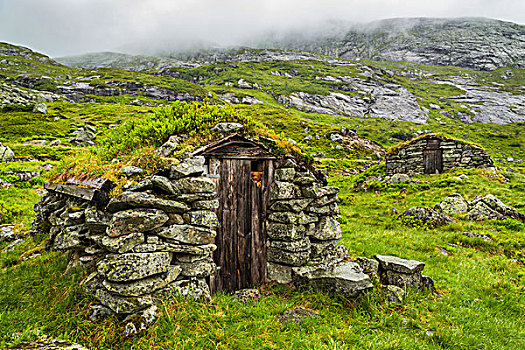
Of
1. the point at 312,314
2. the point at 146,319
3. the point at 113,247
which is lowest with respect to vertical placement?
the point at 312,314

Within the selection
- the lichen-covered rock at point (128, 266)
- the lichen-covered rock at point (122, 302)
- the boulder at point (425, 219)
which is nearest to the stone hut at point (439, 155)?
the boulder at point (425, 219)

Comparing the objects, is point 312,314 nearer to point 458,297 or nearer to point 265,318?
point 265,318

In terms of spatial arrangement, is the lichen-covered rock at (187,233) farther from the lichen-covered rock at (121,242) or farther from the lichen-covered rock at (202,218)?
the lichen-covered rock at (121,242)

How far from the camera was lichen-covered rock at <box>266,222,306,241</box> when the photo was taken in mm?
7305

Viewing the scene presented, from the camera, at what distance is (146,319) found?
186 inches

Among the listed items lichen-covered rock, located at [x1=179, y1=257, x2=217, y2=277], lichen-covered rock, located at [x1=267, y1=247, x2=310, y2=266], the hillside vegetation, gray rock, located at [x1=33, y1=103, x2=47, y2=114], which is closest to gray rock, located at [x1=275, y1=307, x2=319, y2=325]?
the hillside vegetation

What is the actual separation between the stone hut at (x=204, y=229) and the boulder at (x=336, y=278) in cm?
3

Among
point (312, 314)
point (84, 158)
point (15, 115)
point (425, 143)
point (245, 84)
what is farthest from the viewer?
point (245, 84)

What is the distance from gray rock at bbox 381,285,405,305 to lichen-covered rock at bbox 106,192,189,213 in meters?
5.87

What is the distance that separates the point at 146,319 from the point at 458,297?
8251 mm

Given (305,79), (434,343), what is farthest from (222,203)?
(305,79)

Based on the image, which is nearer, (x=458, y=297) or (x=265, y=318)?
(x=265, y=318)

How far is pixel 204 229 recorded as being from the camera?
19.8ft

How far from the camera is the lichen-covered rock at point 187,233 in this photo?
552 cm
